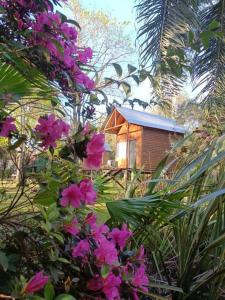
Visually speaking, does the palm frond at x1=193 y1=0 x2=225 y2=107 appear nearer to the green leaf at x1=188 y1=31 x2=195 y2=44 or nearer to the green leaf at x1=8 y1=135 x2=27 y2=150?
the green leaf at x1=188 y1=31 x2=195 y2=44

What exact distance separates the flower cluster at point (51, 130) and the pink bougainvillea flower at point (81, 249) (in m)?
0.25

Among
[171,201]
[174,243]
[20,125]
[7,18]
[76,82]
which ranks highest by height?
[7,18]

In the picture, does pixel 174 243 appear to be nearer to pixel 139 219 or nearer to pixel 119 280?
pixel 139 219

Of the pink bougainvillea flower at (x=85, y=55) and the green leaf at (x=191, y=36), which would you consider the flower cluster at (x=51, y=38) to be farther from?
the green leaf at (x=191, y=36)

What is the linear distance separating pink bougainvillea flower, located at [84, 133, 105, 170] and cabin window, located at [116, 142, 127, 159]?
49.0ft

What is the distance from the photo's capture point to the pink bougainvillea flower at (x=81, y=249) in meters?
0.92

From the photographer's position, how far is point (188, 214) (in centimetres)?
181

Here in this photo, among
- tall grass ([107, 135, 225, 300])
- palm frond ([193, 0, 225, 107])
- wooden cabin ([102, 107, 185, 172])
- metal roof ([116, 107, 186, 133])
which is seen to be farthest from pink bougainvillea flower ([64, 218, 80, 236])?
metal roof ([116, 107, 186, 133])

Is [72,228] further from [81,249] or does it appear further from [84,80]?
[84,80]

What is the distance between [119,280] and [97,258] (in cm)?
7

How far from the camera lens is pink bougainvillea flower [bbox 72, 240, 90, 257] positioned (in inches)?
36.1

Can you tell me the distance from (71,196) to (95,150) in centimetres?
12

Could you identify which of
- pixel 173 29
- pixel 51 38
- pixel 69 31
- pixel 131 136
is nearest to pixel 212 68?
pixel 173 29

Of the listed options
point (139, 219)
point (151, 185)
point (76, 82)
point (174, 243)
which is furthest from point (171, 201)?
point (76, 82)
